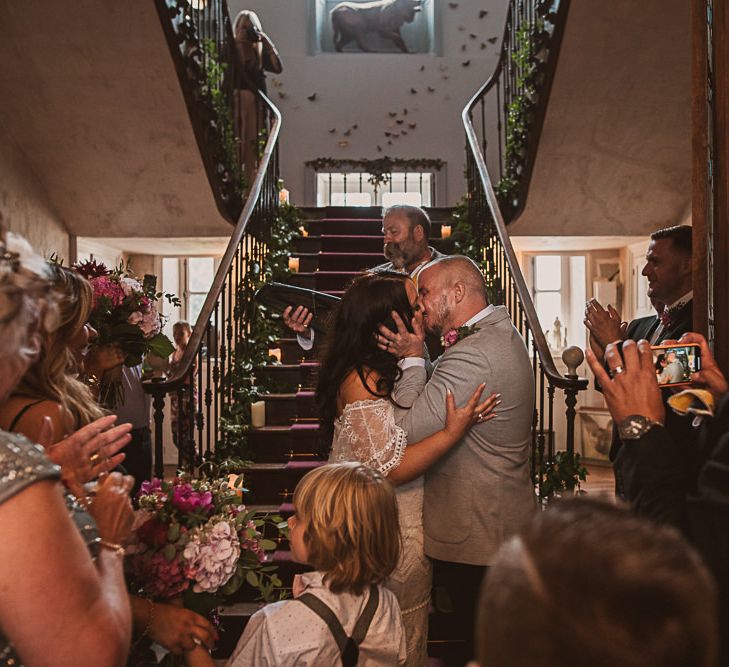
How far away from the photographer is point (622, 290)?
8352 mm

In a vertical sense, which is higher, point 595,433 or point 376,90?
point 376,90

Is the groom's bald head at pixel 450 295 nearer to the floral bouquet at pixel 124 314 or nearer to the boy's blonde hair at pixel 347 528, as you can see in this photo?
the boy's blonde hair at pixel 347 528

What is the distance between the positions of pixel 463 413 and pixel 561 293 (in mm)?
7238

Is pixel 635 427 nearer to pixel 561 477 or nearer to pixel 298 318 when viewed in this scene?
pixel 298 318

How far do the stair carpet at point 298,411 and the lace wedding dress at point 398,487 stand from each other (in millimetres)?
508

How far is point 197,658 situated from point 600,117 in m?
5.45

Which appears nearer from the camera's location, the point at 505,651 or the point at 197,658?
the point at 505,651

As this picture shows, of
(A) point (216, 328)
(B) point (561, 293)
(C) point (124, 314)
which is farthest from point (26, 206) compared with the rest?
(B) point (561, 293)

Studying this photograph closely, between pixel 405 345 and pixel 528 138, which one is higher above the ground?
pixel 528 138

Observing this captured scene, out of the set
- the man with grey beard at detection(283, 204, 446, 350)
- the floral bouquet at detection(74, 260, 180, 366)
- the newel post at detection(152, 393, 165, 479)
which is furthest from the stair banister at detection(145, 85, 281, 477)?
the man with grey beard at detection(283, 204, 446, 350)

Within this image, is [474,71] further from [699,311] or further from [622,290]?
[699,311]

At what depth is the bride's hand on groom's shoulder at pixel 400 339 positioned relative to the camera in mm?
2107

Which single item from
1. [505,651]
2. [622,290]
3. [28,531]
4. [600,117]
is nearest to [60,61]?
[600,117]

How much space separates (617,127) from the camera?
5.91 meters
